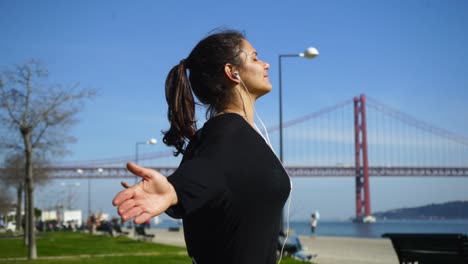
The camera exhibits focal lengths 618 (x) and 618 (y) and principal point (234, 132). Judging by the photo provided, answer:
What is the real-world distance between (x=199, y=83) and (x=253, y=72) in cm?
18

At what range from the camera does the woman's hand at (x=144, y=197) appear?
1.22 meters

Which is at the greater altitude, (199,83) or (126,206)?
(199,83)

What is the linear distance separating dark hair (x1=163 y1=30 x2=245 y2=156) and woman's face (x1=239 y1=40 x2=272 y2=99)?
0.02 meters

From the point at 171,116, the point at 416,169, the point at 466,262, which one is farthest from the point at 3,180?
the point at 416,169

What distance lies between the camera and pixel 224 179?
1.45 metres

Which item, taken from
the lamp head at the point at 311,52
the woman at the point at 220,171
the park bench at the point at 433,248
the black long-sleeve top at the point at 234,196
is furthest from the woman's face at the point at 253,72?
the lamp head at the point at 311,52

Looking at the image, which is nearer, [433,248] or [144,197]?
[144,197]

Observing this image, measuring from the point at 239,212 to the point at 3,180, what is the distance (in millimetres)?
33975

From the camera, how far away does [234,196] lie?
149 centimetres

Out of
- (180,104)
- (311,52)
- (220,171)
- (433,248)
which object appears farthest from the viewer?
(311,52)

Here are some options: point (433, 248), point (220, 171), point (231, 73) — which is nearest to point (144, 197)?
point (220, 171)

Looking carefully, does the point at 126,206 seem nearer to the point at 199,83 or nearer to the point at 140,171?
the point at 140,171

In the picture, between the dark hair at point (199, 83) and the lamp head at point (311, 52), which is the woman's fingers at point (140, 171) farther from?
the lamp head at point (311, 52)

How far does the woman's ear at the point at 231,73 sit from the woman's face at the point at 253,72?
0.02 m
